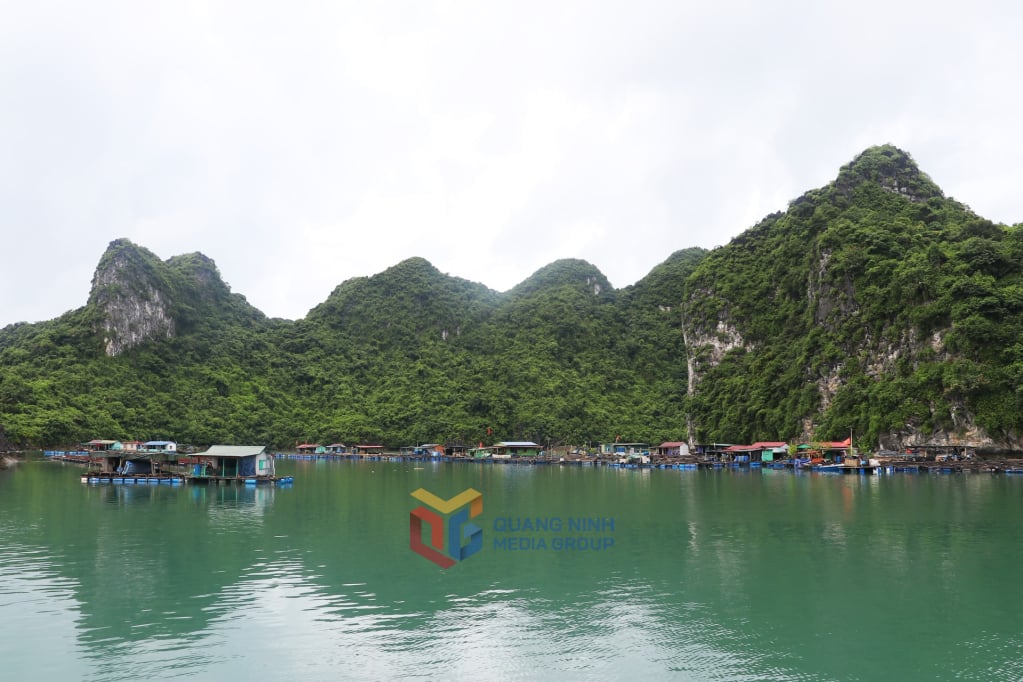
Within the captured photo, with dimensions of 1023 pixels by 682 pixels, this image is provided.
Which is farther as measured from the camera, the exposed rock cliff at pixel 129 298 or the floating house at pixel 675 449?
the exposed rock cliff at pixel 129 298

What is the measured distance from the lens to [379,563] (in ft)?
76.1

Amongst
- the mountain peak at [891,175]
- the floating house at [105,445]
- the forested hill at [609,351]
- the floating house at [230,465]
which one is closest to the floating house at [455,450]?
the forested hill at [609,351]

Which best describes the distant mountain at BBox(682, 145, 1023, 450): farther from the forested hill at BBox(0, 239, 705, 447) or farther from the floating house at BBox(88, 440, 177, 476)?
the floating house at BBox(88, 440, 177, 476)

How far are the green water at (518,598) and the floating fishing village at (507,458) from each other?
17181 millimetres

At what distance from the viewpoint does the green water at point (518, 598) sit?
13.8 meters

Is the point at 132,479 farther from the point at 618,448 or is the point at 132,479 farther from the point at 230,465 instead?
the point at 618,448

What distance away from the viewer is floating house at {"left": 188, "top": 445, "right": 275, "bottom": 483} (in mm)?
52406

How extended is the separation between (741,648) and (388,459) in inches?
3929

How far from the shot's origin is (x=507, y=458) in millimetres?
108062

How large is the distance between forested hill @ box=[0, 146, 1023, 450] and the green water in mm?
49639

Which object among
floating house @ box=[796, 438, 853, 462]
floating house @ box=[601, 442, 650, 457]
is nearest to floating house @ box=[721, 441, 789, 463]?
floating house @ box=[796, 438, 853, 462]

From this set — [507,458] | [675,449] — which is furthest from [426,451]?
[675,449]

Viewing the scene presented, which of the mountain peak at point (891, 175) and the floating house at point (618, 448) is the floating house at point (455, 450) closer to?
the floating house at point (618, 448)

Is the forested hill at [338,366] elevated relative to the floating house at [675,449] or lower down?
elevated
